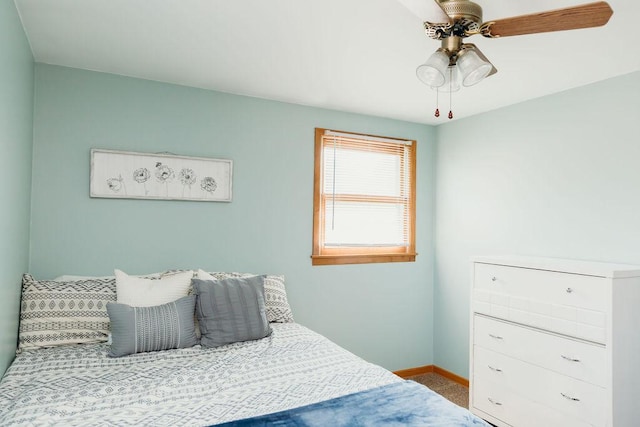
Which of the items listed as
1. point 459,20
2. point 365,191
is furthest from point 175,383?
point 365,191

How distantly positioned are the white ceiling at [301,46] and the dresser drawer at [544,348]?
1647mm

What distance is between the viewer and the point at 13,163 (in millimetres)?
2008

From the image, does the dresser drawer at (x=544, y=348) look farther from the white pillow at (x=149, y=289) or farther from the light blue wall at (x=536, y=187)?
the white pillow at (x=149, y=289)

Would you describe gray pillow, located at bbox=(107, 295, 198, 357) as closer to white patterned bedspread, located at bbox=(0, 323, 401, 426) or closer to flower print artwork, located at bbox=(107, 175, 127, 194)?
white patterned bedspread, located at bbox=(0, 323, 401, 426)

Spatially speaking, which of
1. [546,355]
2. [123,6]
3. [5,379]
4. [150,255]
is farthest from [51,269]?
[546,355]

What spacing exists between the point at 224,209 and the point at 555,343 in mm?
2386

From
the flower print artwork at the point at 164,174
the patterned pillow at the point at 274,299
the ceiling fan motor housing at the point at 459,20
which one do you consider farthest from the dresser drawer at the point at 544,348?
the flower print artwork at the point at 164,174

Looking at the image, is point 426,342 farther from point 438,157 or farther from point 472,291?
point 438,157

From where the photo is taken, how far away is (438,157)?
412 centimetres

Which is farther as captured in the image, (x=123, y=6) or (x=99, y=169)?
(x=99, y=169)

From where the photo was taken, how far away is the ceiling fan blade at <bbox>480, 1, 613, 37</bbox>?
4.57ft

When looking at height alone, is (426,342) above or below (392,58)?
below

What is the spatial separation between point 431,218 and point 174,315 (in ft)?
8.79

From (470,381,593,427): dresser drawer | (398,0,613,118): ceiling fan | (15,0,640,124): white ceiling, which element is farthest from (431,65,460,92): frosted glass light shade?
(470,381,593,427): dresser drawer
